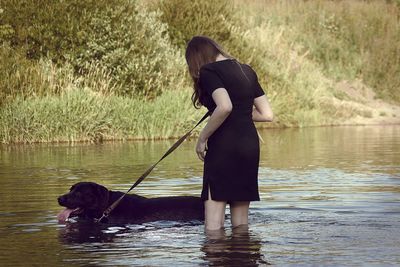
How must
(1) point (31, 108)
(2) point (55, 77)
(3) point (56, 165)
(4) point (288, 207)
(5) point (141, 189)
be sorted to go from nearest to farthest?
(4) point (288, 207) < (5) point (141, 189) < (3) point (56, 165) < (1) point (31, 108) < (2) point (55, 77)

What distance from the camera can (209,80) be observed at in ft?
33.8

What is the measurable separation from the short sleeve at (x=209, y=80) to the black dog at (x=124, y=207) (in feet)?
8.79

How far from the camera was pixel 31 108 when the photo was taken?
2984cm

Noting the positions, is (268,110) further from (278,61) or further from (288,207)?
(278,61)

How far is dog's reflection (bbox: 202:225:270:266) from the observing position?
9.62 meters

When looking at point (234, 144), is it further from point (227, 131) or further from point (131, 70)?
point (131, 70)

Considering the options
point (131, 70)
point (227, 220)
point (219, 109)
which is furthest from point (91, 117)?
point (219, 109)

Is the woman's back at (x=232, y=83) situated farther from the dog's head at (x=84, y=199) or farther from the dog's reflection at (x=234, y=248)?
the dog's head at (x=84, y=199)

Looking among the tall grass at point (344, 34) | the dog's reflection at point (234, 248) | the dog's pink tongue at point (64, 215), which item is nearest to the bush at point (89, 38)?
the tall grass at point (344, 34)

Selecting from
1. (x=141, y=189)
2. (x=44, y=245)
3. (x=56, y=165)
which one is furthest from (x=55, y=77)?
(x=44, y=245)

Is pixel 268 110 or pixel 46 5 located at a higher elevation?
pixel 46 5

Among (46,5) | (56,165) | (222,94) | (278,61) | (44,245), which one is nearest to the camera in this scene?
(222,94)

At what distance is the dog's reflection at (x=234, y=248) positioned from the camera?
9.62m

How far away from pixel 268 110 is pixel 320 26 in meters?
40.7
